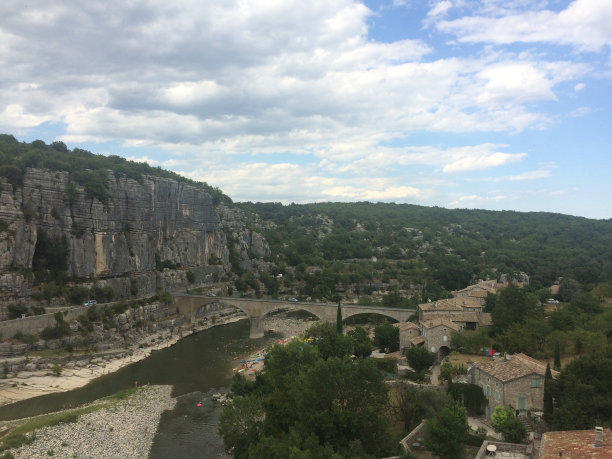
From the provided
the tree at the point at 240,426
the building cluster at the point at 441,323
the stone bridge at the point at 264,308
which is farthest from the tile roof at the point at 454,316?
the tree at the point at 240,426

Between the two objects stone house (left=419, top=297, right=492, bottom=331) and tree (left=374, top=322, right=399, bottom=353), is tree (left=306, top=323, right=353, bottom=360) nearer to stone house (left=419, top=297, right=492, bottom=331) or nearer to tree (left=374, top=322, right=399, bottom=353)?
tree (left=374, top=322, right=399, bottom=353)

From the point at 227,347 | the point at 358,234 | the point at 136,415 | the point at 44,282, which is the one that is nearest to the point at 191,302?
the point at 227,347

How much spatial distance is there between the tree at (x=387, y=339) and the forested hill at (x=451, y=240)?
34.4m

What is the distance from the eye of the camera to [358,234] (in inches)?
4267

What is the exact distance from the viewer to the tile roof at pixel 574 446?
11.5 m

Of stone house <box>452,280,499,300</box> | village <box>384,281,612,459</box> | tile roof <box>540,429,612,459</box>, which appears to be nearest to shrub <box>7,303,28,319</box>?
village <box>384,281,612,459</box>

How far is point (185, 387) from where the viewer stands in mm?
32469

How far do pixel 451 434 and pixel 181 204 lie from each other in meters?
61.1

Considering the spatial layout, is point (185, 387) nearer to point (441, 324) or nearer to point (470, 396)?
point (441, 324)

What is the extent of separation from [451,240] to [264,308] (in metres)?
63.7

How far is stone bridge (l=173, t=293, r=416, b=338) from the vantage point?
4441 cm

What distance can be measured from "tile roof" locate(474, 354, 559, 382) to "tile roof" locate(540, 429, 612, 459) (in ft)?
23.8

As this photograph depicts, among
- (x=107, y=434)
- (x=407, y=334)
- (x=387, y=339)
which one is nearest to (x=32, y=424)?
(x=107, y=434)

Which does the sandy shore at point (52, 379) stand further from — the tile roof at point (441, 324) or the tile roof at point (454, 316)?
the tile roof at point (454, 316)
